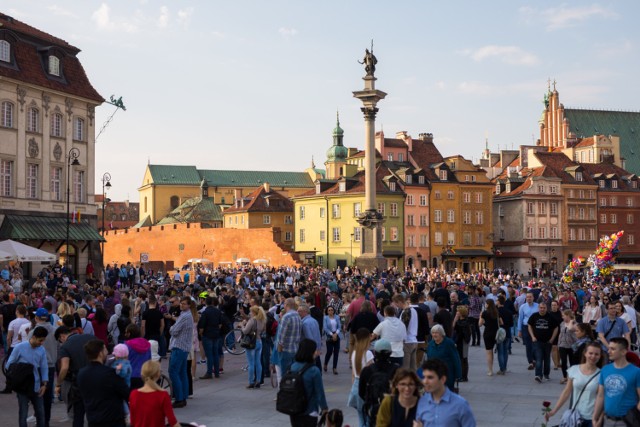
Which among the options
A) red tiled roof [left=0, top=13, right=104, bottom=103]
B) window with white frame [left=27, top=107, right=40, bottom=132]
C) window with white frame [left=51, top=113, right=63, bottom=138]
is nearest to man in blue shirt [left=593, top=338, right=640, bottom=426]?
red tiled roof [left=0, top=13, right=104, bottom=103]

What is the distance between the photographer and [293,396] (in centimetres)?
943

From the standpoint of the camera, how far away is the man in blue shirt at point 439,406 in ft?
23.0

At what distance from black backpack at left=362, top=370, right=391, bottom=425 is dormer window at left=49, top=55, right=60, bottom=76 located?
38.7 meters

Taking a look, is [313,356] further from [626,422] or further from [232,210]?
[232,210]

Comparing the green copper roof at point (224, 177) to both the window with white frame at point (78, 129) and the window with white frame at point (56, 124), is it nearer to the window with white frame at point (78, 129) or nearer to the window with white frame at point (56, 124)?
the window with white frame at point (78, 129)

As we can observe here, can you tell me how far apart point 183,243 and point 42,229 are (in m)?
40.8

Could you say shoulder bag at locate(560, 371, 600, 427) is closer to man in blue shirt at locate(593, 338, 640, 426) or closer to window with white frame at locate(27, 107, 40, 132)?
man in blue shirt at locate(593, 338, 640, 426)

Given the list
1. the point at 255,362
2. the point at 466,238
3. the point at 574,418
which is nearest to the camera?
the point at 574,418

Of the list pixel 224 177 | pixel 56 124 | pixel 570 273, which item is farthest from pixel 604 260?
pixel 224 177

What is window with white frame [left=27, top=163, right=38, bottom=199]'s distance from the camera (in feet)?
141

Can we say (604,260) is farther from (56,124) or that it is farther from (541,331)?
(541,331)

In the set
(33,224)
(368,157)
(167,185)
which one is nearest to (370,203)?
(368,157)

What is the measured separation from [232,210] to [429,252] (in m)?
27.6

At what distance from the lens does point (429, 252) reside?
278ft
